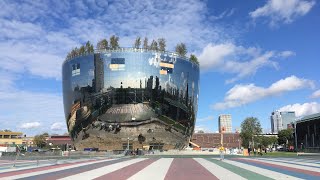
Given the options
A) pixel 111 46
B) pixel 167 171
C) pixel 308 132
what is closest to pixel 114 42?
pixel 111 46

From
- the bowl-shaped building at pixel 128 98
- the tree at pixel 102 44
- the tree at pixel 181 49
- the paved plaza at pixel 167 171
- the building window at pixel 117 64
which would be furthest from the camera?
the tree at pixel 181 49

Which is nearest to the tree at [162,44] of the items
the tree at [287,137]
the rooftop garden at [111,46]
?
the rooftop garden at [111,46]

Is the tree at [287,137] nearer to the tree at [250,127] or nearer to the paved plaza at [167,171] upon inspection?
the tree at [250,127]

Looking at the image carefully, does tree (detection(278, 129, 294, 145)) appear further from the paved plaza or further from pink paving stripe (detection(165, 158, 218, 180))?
pink paving stripe (detection(165, 158, 218, 180))

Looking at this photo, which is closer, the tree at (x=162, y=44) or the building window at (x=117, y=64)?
the building window at (x=117, y=64)

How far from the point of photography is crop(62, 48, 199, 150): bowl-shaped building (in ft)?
364

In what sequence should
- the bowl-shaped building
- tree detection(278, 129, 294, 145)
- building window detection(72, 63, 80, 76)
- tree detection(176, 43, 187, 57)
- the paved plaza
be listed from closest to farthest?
the paved plaza, the bowl-shaped building, building window detection(72, 63, 80, 76), tree detection(176, 43, 187, 57), tree detection(278, 129, 294, 145)

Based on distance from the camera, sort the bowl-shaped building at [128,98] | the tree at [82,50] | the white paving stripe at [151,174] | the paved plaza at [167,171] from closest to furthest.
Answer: the white paving stripe at [151,174], the paved plaza at [167,171], the bowl-shaped building at [128,98], the tree at [82,50]

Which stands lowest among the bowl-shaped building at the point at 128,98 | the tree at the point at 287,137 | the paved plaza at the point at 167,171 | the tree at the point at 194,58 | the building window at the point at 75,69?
the paved plaza at the point at 167,171

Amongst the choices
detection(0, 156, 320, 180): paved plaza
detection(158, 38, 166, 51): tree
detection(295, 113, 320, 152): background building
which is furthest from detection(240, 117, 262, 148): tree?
detection(0, 156, 320, 180): paved plaza

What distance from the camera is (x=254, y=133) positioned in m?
121

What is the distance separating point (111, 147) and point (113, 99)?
48.5 feet

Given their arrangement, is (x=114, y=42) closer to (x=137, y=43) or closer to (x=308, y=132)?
(x=137, y=43)

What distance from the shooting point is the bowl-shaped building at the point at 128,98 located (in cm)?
11094
